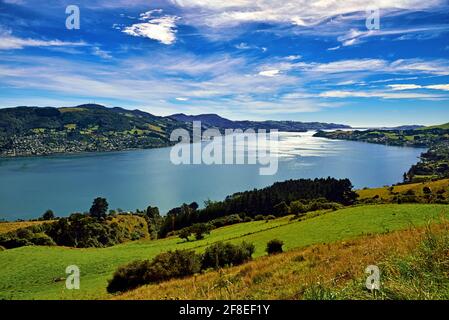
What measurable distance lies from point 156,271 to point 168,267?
631 mm

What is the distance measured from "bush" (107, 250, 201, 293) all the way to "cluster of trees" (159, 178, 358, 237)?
64.9 m

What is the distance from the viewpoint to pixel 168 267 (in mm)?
18312

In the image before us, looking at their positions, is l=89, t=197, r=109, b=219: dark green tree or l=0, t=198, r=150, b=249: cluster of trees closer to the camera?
l=0, t=198, r=150, b=249: cluster of trees

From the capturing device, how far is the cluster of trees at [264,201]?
282ft

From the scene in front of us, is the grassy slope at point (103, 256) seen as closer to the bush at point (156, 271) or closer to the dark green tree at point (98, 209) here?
the bush at point (156, 271)

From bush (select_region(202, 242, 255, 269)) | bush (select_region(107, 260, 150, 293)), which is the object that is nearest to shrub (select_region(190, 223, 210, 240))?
bush (select_region(202, 242, 255, 269))

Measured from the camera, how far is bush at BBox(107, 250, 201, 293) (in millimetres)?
18172

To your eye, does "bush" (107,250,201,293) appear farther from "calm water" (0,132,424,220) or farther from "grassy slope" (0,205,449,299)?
"calm water" (0,132,424,220)

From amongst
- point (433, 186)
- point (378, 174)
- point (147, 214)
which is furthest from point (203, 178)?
point (433, 186)

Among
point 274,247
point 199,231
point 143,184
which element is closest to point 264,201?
Result: point 199,231

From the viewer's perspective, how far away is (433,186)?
8675cm

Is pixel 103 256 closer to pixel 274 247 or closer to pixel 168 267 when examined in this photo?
pixel 168 267

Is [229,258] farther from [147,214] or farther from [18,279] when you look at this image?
[147,214]
